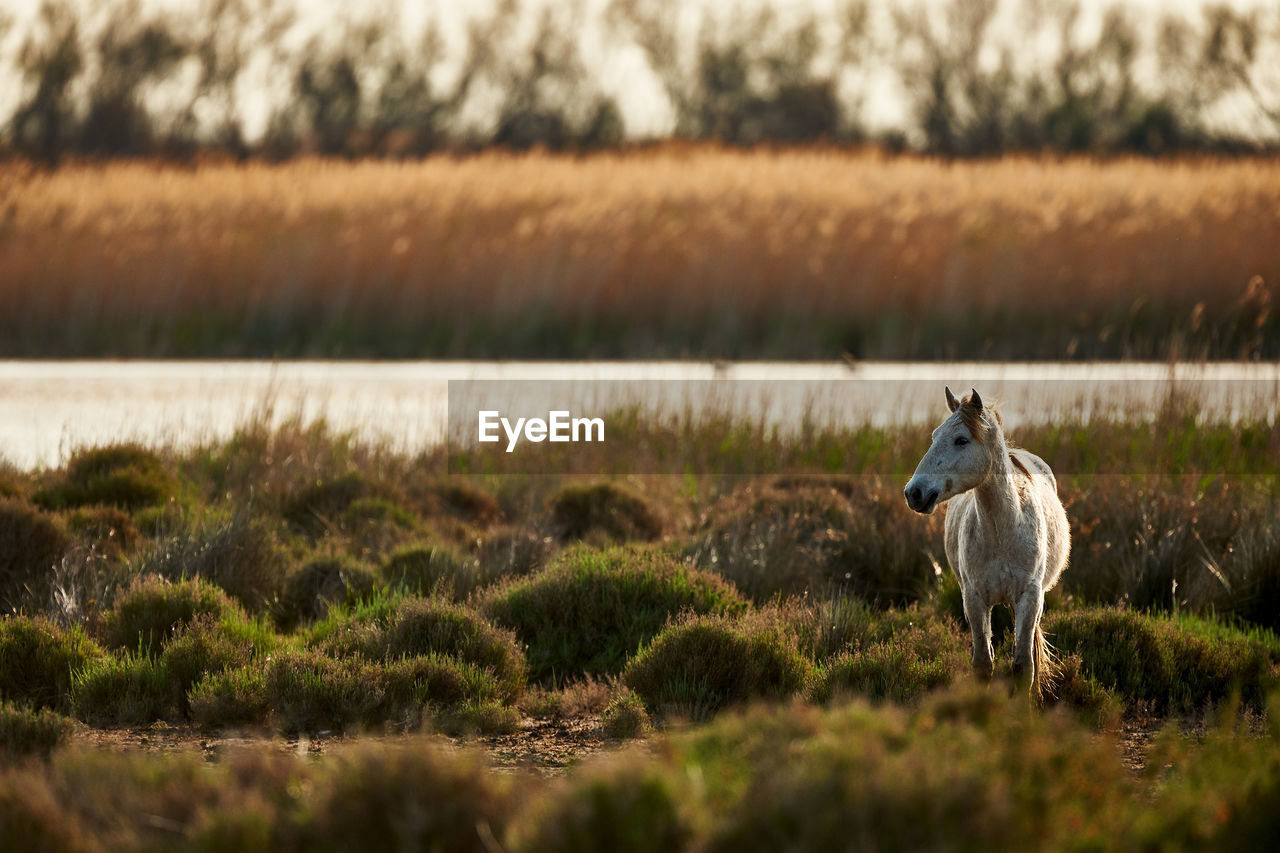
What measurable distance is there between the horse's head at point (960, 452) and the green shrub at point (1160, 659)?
2105mm

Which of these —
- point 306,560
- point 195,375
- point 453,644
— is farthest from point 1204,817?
point 195,375

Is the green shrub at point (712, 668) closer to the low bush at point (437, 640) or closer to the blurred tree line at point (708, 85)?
the low bush at point (437, 640)

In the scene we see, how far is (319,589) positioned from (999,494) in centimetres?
484

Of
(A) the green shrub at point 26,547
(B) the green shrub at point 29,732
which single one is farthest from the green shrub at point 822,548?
(B) the green shrub at point 29,732

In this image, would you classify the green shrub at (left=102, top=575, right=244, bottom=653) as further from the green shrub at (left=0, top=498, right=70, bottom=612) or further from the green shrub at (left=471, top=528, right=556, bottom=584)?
the green shrub at (left=471, top=528, right=556, bottom=584)

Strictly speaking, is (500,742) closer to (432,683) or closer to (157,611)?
(432,683)

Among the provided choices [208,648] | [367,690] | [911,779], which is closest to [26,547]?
[208,648]

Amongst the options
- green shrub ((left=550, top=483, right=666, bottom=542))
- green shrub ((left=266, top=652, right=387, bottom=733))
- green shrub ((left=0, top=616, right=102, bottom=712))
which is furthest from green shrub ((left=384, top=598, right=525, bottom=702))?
green shrub ((left=550, top=483, right=666, bottom=542))

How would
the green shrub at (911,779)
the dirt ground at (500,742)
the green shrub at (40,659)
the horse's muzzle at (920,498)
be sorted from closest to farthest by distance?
the green shrub at (911,779) < the horse's muzzle at (920,498) < the dirt ground at (500,742) < the green shrub at (40,659)

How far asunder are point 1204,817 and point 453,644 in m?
4.16

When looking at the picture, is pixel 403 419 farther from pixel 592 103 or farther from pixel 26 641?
pixel 592 103

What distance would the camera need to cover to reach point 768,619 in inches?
304

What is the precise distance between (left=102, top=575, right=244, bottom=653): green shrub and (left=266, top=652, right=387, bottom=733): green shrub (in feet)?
3.48

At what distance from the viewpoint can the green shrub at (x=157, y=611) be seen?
25.8 ft
